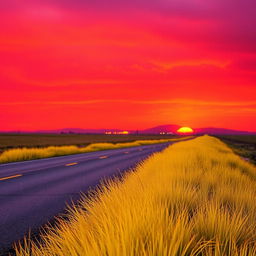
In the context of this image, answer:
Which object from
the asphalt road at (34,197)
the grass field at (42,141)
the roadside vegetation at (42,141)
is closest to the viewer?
the asphalt road at (34,197)

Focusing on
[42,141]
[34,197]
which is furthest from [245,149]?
[34,197]

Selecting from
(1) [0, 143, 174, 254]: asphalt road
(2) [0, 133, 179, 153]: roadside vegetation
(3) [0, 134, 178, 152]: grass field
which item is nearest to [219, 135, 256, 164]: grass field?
(1) [0, 143, 174, 254]: asphalt road

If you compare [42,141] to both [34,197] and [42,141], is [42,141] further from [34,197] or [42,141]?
[34,197]

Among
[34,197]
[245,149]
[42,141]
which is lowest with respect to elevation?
[245,149]

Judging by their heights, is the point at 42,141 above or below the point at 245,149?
above

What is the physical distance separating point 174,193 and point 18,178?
23.1ft

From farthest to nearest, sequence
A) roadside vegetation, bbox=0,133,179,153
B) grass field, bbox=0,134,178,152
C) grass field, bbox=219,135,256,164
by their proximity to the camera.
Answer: grass field, bbox=0,134,178,152 < roadside vegetation, bbox=0,133,179,153 < grass field, bbox=219,135,256,164

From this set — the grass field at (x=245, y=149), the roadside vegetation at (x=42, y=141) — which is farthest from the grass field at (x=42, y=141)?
the grass field at (x=245, y=149)

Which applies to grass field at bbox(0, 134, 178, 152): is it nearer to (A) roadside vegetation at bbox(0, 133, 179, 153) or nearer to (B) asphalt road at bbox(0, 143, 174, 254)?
(A) roadside vegetation at bbox(0, 133, 179, 153)

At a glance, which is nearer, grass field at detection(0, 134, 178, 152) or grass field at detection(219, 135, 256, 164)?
grass field at detection(219, 135, 256, 164)

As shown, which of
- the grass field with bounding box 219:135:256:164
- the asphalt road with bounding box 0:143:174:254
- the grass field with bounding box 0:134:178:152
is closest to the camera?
the asphalt road with bounding box 0:143:174:254

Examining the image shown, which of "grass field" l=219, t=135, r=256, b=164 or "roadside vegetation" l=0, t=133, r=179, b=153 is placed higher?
"roadside vegetation" l=0, t=133, r=179, b=153

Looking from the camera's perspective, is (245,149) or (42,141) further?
(42,141)

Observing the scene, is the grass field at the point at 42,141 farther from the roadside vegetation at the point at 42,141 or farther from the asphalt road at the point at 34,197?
the asphalt road at the point at 34,197
